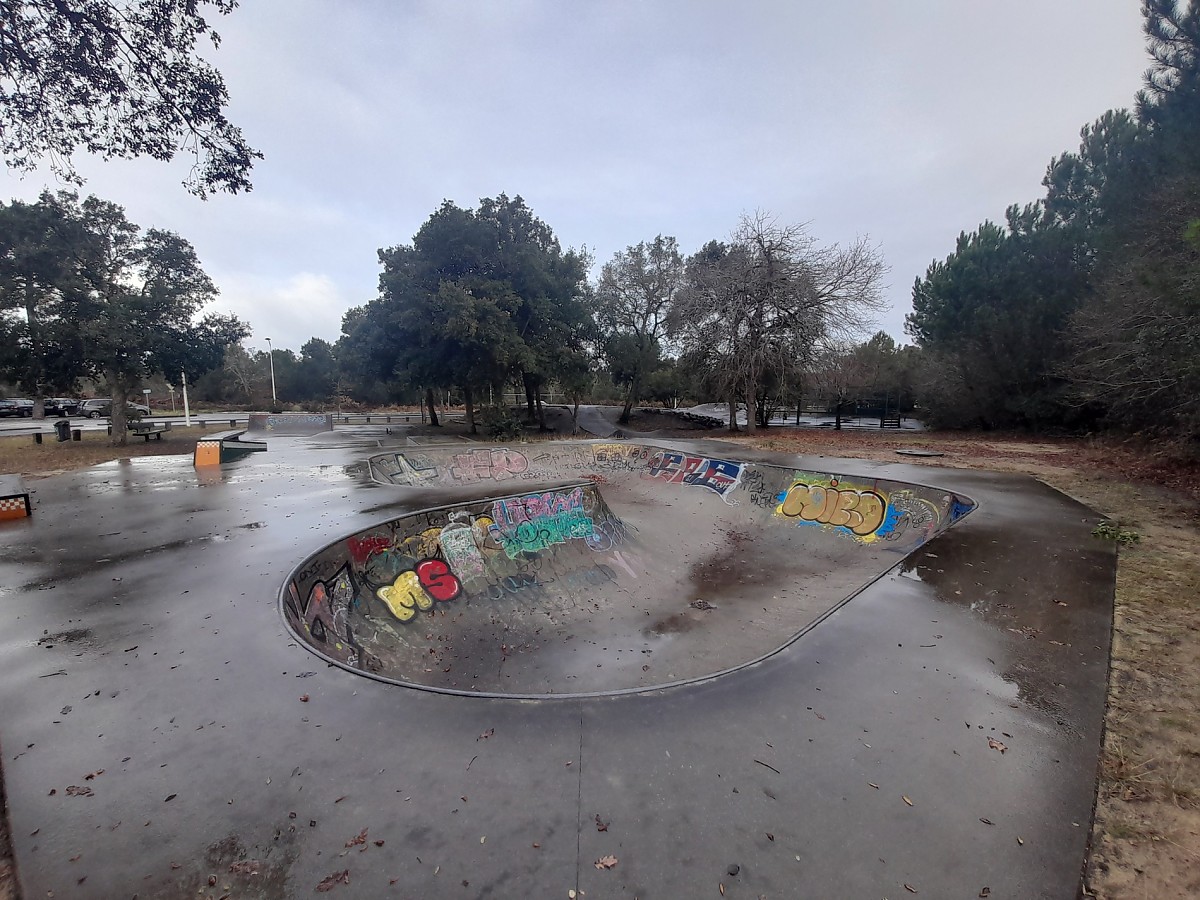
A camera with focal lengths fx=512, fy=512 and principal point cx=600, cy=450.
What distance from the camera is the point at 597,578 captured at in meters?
9.23

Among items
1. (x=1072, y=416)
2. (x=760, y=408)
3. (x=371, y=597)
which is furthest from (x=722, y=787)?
(x=760, y=408)

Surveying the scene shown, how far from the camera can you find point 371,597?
698 cm

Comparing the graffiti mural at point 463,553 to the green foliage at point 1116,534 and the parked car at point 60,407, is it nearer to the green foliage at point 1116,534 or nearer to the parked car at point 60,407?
the green foliage at point 1116,534

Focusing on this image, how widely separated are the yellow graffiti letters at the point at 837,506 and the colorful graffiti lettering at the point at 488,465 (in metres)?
8.25

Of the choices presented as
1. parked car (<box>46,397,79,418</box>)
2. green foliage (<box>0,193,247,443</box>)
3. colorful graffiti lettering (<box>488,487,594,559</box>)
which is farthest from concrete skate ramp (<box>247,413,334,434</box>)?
colorful graffiti lettering (<box>488,487,594,559</box>)

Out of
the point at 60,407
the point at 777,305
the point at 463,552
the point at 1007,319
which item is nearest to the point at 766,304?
the point at 777,305

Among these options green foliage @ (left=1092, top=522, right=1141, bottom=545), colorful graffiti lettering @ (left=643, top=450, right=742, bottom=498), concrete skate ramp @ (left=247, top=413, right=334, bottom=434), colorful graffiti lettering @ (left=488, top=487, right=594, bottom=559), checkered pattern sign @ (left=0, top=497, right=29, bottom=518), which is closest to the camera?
green foliage @ (left=1092, top=522, right=1141, bottom=545)

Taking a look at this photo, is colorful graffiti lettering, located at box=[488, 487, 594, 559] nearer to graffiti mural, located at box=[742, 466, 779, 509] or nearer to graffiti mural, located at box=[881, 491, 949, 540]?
graffiti mural, located at box=[742, 466, 779, 509]

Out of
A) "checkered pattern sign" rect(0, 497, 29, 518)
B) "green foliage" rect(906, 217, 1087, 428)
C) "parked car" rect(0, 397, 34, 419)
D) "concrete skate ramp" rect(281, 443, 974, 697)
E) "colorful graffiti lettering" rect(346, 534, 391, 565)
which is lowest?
"concrete skate ramp" rect(281, 443, 974, 697)

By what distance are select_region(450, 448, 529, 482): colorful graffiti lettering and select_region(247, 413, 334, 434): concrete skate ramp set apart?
621 inches

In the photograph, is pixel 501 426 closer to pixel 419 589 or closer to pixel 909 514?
pixel 419 589

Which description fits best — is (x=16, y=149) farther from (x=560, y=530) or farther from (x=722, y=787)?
(x=722, y=787)

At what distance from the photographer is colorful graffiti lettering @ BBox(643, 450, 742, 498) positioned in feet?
46.6

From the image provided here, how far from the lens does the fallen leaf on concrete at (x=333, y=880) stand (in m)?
2.25
